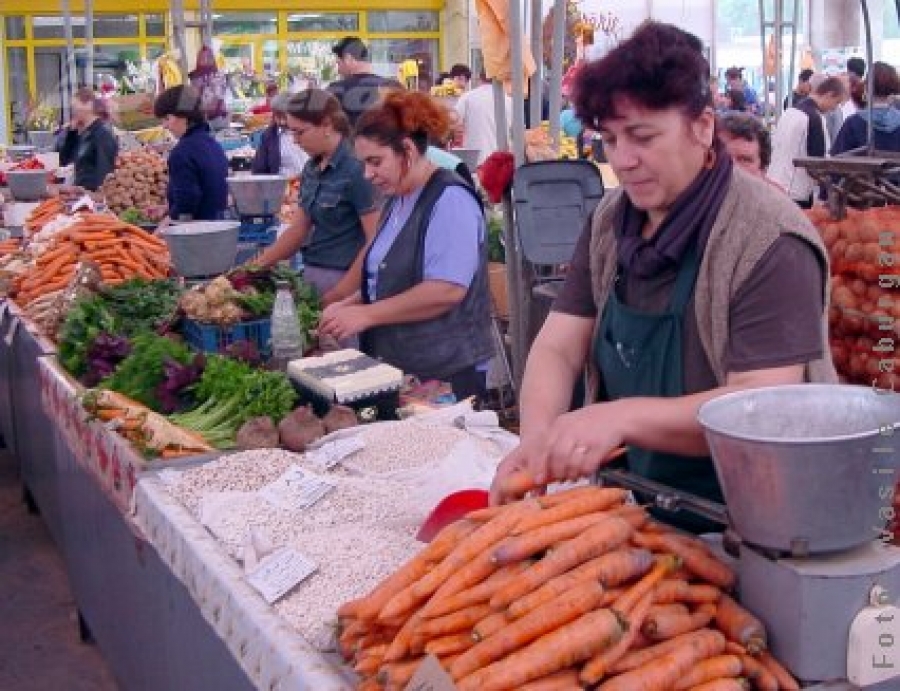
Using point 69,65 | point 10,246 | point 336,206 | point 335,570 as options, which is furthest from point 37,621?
point 69,65

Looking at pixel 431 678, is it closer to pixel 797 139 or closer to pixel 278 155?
pixel 797 139

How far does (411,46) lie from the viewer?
87.8 ft

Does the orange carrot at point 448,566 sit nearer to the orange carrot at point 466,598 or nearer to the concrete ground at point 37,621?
the orange carrot at point 466,598

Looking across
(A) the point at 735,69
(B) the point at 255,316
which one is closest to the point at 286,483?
(B) the point at 255,316

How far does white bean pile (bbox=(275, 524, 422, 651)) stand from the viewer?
7.57 feet

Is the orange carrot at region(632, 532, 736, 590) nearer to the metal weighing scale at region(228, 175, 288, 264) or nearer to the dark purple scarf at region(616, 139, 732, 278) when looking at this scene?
the dark purple scarf at region(616, 139, 732, 278)

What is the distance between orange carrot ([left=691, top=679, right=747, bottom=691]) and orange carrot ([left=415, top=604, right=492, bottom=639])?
0.32 m

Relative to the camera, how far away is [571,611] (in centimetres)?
173

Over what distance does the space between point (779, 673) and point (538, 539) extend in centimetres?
38

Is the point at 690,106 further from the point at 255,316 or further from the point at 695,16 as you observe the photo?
the point at 695,16

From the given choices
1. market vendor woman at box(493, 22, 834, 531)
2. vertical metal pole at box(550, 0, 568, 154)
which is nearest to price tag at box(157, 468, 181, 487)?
market vendor woman at box(493, 22, 834, 531)

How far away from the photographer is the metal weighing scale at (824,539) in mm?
1654

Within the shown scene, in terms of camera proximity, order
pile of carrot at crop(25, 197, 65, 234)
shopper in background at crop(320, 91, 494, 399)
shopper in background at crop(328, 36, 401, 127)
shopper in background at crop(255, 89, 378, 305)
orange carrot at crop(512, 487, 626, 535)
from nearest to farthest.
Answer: orange carrot at crop(512, 487, 626, 535) → shopper in background at crop(320, 91, 494, 399) → shopper in background at crop(255, 89, 378, 305) → pile of carrot at crop(25, 197, 65, 234) → shopper in background at crop(328, 36, 401, 127)

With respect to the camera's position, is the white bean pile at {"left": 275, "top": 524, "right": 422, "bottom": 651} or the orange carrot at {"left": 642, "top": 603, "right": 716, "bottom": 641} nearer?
the orange carrot at {"left": 642, "top": 603, "right": 716, "bottom": 641}
